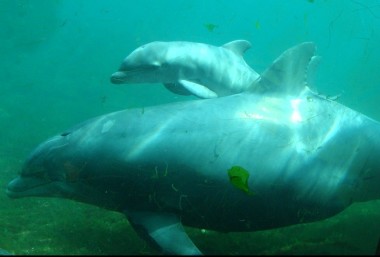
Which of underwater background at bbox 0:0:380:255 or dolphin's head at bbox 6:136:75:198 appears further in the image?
underwater background at bbox 0:0:380:255

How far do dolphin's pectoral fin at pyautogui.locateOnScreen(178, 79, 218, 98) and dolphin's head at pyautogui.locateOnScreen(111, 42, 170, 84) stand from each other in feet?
2.29

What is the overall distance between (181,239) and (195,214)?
659 mm

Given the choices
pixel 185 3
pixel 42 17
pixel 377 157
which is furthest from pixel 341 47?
pixel 377 157

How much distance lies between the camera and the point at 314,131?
253 inches

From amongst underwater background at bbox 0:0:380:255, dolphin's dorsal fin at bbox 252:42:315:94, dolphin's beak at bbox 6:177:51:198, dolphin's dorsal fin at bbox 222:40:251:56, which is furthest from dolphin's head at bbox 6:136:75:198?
dolphin's dorsal fin at bbox 222:40:251:56

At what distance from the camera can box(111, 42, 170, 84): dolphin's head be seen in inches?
403

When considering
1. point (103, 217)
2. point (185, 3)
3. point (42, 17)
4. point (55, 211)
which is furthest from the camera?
point (185, 3)

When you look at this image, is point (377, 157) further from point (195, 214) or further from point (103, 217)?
point (103, 217)

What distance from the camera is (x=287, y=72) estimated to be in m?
6.77

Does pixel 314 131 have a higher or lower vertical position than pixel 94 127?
higher

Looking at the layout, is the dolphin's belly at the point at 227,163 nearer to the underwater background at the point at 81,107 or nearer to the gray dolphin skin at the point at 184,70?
the underwater background at the point at 81,107

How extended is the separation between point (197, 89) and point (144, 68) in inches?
65.2

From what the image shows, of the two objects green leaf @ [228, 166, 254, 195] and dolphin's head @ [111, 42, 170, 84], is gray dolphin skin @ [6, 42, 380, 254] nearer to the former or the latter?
green leaf @ [228, 166, 254, 195]

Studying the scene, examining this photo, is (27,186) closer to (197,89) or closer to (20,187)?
(20,187)
